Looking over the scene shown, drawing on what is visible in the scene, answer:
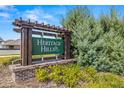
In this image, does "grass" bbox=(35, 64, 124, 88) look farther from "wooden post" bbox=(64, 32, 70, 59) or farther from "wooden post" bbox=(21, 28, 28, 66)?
"wooden post" bbox=(64, 32, 70, 59)

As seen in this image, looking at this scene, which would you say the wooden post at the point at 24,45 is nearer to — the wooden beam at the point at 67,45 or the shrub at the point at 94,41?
the wooden beam at the point at 67,45

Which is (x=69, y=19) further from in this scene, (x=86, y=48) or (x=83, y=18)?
(x=86, y=48)

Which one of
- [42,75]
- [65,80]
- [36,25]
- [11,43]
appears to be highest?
[36,25]

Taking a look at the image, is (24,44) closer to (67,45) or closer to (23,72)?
(23,72)

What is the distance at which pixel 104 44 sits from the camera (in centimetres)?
877

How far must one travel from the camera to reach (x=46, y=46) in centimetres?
782

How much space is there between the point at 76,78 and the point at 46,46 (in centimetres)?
154

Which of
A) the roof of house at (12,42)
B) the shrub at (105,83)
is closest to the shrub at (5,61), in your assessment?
the roof of house at (12,42)

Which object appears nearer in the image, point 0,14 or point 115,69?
point 0,14

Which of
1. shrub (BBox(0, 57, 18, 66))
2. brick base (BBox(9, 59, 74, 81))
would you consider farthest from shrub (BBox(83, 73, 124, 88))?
shrub (BBox(0, 57, 18, 66))

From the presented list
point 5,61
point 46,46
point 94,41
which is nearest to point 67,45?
point 94,41

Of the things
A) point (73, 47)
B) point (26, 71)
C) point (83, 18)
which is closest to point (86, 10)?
point (83, 18)

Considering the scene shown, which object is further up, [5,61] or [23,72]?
[5,61]
